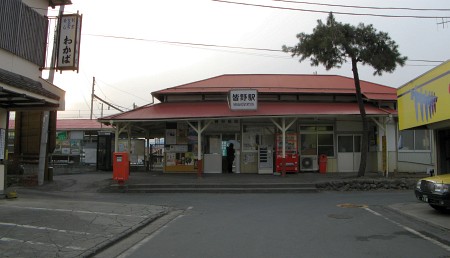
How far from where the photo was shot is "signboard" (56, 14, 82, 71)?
51.1 ft

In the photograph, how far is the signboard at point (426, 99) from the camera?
11.3m

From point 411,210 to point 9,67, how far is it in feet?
42.9

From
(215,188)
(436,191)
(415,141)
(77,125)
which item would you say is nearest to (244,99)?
(215,188)

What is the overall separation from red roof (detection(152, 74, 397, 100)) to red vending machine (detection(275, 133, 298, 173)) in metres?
3.04

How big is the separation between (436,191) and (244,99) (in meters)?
12.4

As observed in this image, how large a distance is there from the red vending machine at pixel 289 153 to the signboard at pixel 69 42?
1162cm

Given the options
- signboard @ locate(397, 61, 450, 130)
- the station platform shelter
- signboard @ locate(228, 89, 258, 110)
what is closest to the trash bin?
the station platform shelter

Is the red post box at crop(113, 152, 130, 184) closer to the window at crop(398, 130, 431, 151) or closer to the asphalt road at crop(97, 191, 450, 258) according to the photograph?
the asphalt road at crop(97, 191, 450, 258)

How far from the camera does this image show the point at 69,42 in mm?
15641

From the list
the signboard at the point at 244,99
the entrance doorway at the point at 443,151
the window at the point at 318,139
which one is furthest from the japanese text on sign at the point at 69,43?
the window at the point at 318,139

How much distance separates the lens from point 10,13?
1301 centimetres

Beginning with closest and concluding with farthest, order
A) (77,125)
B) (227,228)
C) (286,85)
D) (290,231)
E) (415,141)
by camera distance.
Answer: (290,231) < (227,228) < (415,141) < (286,85) < (77,125)

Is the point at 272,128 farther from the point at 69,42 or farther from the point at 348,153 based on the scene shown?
the point at 69,42

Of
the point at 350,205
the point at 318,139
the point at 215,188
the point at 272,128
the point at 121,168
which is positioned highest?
the point at 272,128
